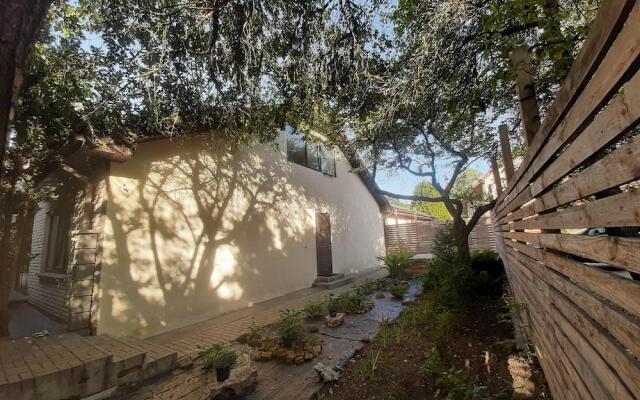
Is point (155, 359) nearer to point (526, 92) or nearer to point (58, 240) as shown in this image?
point (58, 240)

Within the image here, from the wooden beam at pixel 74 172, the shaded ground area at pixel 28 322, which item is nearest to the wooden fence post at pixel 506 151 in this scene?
the wooden beam at pixel 74 172

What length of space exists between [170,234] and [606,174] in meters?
6.31

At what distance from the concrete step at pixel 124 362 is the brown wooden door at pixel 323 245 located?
21.9ft

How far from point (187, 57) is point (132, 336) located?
191 inches

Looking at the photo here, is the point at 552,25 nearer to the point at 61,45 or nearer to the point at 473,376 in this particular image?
the point at 473,376

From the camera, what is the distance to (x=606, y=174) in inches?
37.8

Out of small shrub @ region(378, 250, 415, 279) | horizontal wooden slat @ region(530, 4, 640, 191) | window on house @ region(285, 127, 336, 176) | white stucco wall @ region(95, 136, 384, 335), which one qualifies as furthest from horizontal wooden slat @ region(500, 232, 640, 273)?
small shrub @ region(378, 250, 415, 279)

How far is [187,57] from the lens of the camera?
470 cm

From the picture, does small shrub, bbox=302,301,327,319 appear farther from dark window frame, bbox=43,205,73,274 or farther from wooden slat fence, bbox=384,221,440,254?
wooden slat fence, bbox=384,221,440,254

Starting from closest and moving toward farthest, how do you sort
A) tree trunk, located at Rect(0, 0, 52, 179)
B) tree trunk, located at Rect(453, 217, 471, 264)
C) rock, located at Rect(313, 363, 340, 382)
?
1. tree trunk, located at Rect(0, 0, 52, 179)
2. rock, located at Rect(313, 363, 340, 382)
3. tree trunk, located at Rect(453, 217, 471, 264)

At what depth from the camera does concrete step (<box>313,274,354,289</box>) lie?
9343mm

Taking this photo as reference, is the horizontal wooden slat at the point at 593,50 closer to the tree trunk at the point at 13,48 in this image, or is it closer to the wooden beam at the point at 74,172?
the tree trunk at the point at 13,48

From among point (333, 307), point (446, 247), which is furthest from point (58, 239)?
point (446, 247)

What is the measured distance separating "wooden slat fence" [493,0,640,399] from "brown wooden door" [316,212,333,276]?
850 centimetres
